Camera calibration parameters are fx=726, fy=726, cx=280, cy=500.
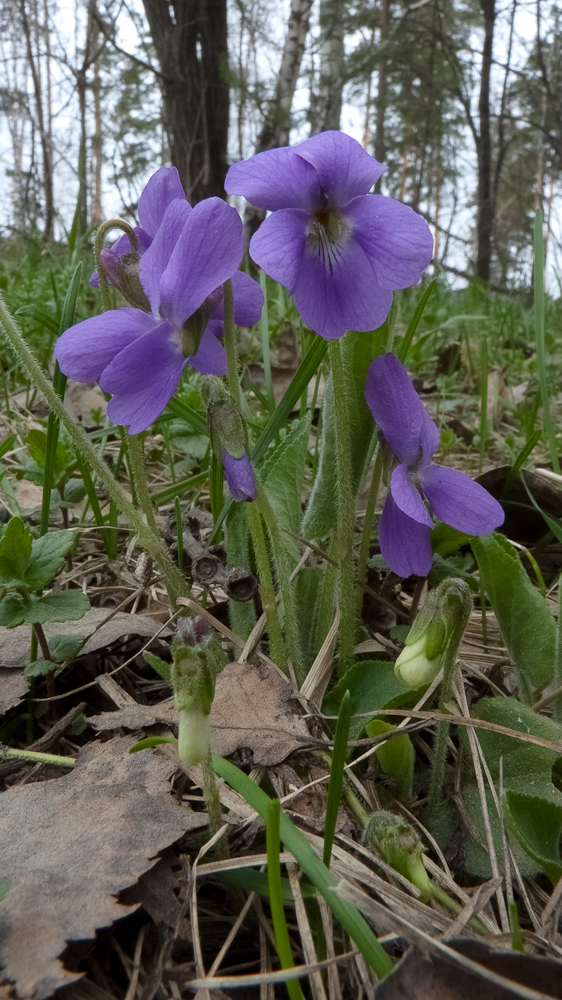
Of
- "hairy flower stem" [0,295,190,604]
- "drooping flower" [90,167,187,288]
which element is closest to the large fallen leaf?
"hairy flower stem" [0,295,190,604]

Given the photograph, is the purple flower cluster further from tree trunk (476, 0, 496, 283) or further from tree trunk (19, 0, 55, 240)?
tree trunk (476, 0, 496, 283)

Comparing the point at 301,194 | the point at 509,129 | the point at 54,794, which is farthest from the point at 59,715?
the point at 509,129

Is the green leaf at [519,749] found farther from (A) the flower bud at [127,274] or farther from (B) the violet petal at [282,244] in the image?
(A) the flower bud at [127,274]

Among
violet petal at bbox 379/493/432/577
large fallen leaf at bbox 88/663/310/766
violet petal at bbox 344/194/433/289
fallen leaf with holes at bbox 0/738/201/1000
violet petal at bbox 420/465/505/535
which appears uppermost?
violet petal at bbox 344/194/433/289

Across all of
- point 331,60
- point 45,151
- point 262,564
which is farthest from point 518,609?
point 45,151

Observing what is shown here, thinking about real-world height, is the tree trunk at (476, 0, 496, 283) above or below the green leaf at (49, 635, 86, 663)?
above

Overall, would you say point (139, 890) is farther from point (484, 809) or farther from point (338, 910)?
point (484, 809)
